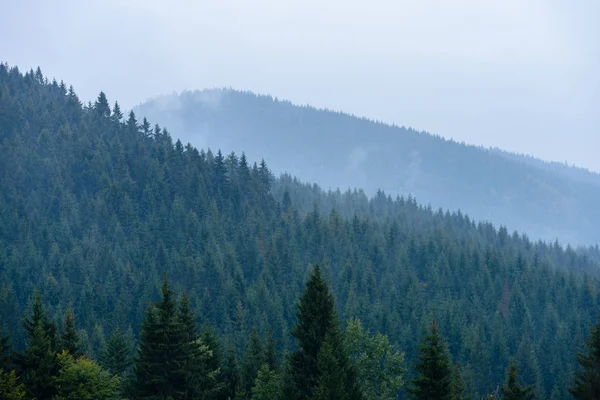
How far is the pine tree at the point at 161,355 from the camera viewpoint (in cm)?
3566

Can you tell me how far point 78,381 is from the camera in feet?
117

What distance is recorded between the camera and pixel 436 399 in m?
29.9

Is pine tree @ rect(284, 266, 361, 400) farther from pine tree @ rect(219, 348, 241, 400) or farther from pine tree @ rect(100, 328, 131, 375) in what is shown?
pine tree @ rect(100, 328, 131, 375)

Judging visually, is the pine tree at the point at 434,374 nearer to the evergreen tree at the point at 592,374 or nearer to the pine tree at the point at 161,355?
the evergreen tree at the point at 592,374

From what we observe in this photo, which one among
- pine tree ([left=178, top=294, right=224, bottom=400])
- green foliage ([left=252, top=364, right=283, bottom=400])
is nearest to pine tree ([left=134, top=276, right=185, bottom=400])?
pine tree ([left=178, top=294, right=224, bottom=400])

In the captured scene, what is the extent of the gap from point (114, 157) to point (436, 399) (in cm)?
17429

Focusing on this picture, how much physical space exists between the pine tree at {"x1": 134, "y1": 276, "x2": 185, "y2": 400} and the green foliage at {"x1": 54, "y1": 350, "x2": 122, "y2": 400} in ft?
7.63

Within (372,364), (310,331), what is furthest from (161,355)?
A: (372,364)

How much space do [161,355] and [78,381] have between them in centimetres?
496

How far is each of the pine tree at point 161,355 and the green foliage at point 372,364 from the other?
12.6 metres

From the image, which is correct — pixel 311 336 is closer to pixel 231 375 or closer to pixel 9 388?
pixel 9 388

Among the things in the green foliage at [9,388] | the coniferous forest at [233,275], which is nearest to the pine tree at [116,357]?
the coniferous forest at [233,275]

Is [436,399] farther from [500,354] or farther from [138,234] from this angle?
[138,234]

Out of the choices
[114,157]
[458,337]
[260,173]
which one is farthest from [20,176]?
[458,337]
